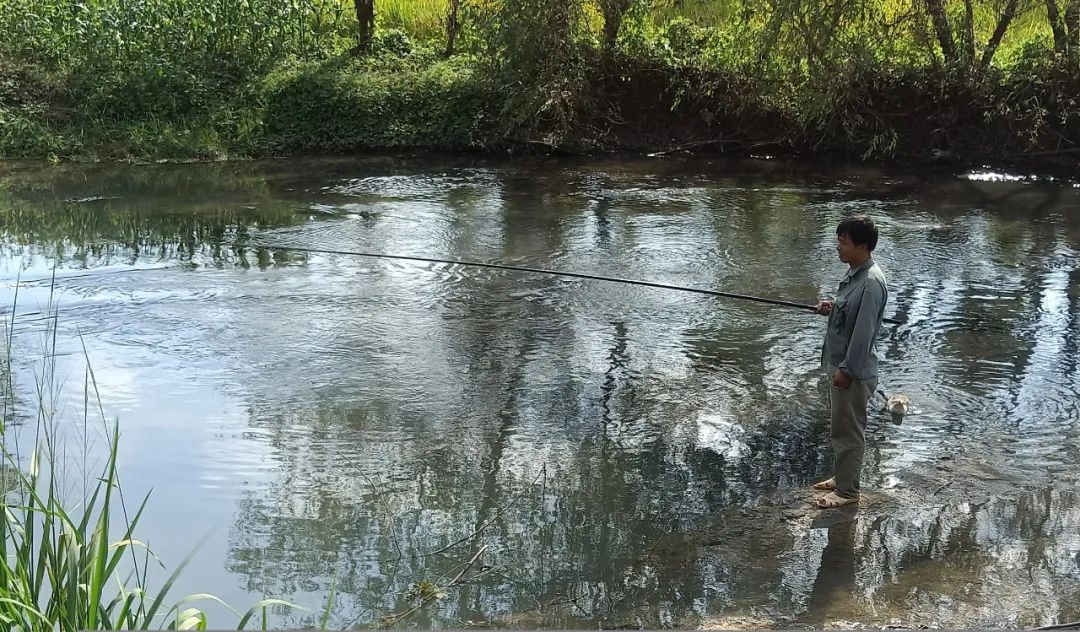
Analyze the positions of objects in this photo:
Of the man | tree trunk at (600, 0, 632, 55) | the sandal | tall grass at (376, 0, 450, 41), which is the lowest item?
the sandal

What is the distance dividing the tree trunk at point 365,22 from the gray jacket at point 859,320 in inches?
566

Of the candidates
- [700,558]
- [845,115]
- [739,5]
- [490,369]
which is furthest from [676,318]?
[739,5]

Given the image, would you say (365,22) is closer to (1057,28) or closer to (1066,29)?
(1057,28)

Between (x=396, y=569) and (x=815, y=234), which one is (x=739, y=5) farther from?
(x=396, y=569)

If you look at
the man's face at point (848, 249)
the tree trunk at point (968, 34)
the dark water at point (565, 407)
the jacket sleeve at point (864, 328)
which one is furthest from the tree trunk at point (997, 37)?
the jacket sleeve at point (864, 328)

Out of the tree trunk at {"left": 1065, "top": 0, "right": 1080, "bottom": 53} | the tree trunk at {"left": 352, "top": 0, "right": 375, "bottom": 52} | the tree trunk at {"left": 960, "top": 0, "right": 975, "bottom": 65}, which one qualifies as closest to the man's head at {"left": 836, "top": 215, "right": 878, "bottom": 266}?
the tree trunk at {"left": 1065, "top": 0, "right": 1080, "bottom": 53}

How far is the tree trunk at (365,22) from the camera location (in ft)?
58.4

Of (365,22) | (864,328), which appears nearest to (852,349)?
(864,328)

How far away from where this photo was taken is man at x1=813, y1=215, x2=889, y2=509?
15.3ft

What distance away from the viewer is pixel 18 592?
2.87 m

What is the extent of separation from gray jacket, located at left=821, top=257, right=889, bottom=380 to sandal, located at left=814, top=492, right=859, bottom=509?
0.59 meters

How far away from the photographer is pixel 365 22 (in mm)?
17906

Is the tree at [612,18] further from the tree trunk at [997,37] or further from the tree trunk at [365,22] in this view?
the tree trunk at [997,37]

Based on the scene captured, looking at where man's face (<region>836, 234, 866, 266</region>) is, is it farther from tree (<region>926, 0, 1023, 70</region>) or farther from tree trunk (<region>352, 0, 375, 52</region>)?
tree trunk (<region>352, 0, 375, 52</region>)
